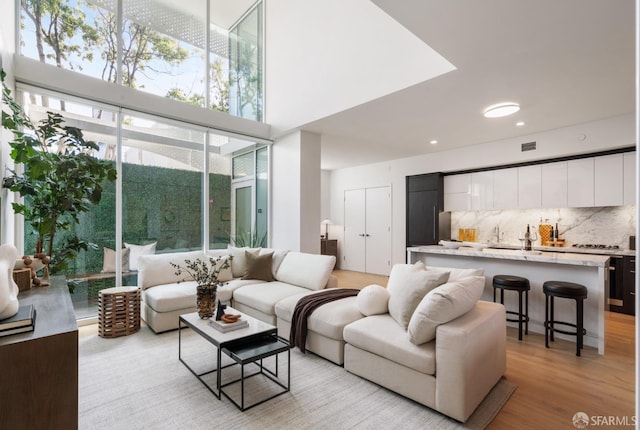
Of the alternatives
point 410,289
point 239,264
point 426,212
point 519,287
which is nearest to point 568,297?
point 519,287

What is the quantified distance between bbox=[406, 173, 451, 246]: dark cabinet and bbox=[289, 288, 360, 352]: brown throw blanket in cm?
380

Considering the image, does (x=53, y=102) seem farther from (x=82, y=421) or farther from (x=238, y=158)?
(x=82, y=421)

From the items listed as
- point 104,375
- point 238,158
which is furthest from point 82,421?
point 238,158

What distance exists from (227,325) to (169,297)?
1464mm

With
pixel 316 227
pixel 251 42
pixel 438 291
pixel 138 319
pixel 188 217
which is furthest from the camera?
pixel 251 42

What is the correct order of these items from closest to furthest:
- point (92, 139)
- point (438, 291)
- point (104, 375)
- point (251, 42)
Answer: point (438, 291), point (104, 375), point (92, 139), point (251, 42)

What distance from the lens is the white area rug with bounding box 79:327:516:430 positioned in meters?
1.97

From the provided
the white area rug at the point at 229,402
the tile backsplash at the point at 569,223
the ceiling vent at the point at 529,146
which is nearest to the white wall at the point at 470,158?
the ceiling vent at the point at 529,146

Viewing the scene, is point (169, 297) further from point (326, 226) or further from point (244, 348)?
point (326, 226)

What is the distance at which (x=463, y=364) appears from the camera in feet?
6.31

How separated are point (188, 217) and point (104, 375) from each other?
2.51 meters

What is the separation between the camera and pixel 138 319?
139 inches

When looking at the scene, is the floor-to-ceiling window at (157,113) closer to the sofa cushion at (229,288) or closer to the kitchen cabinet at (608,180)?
the sofa cushion at (229,288)

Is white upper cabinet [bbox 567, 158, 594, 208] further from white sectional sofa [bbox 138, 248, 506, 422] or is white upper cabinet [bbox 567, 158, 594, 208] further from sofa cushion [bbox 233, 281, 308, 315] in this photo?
sofa cushion [bbox 233, 281, 308, 315]
